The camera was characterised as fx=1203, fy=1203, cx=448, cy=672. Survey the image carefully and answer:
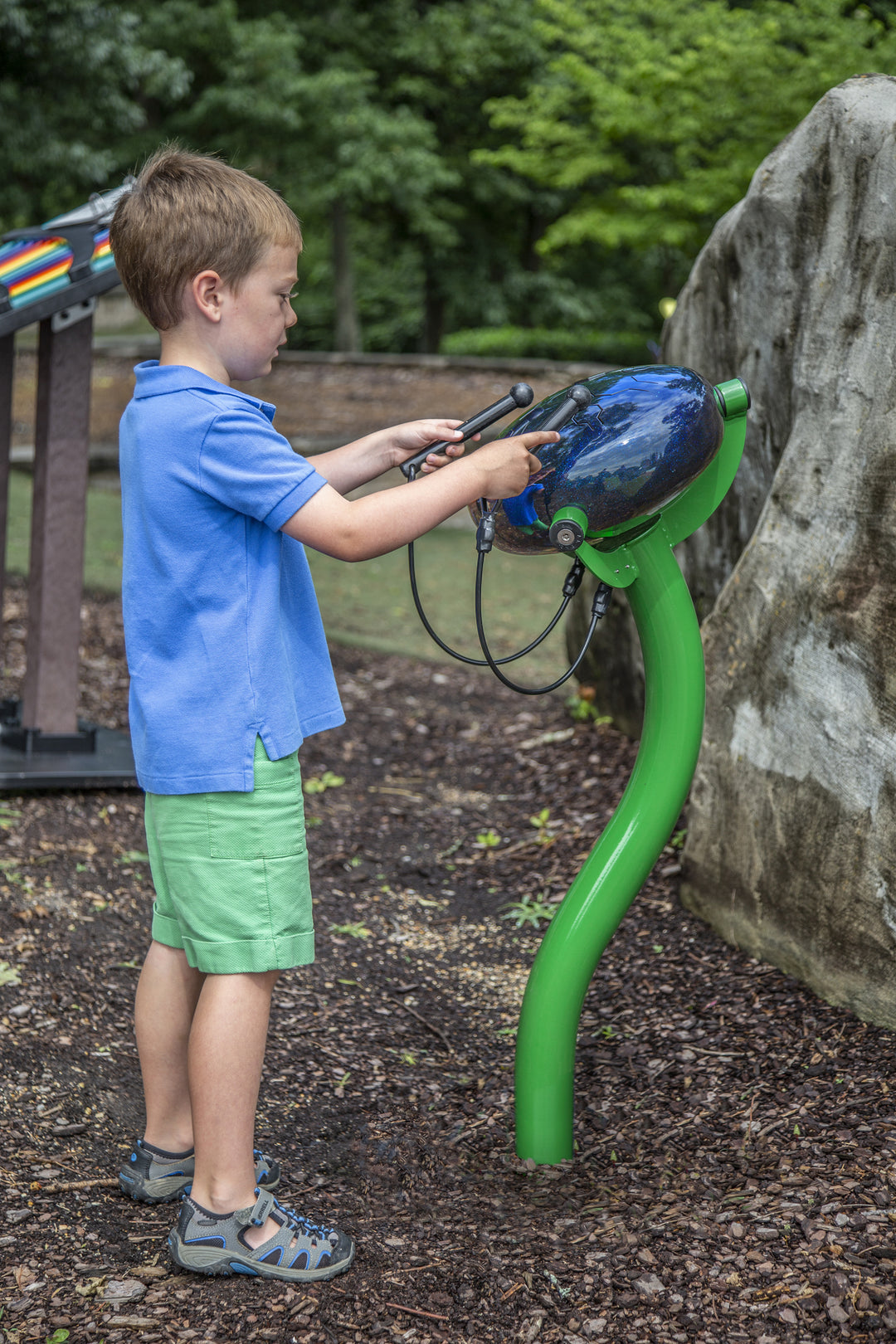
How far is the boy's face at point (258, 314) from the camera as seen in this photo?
1702 mm

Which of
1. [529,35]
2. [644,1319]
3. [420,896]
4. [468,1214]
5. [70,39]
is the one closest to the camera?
[644,1319]

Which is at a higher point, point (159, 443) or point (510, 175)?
point (510, 175)

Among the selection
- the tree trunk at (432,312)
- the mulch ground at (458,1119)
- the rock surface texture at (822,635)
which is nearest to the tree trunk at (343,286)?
the tree trunk at (432,312)

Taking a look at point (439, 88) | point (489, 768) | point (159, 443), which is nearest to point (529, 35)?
point (439, 88)

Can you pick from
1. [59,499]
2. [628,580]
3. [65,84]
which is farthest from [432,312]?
[628,580]

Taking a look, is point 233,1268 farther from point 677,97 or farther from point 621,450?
point 677,97

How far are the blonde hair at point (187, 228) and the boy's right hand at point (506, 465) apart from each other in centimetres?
42

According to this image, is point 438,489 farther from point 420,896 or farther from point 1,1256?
point 420,896

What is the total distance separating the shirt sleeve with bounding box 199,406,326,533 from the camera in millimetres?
Result: 1624

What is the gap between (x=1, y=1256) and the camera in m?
1.82

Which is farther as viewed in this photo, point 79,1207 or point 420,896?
point 420,896

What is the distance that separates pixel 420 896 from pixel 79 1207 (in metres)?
1.53

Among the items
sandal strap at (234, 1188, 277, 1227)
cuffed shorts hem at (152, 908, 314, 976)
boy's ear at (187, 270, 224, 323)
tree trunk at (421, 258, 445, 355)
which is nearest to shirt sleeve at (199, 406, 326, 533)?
boy's ear at (187, 270, 224, 323)

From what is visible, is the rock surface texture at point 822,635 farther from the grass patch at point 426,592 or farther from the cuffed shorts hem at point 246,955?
the grass patch at point 426,592
